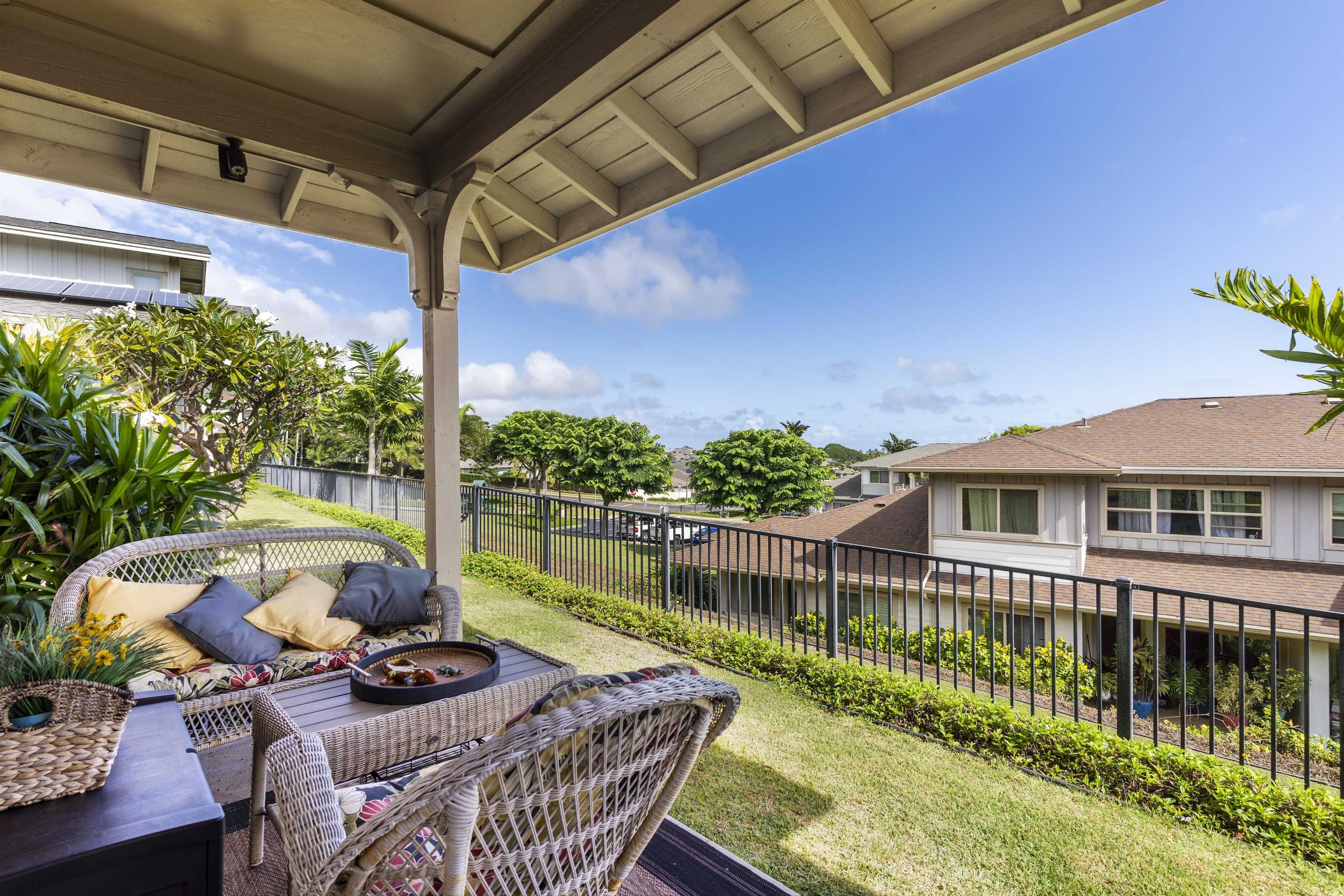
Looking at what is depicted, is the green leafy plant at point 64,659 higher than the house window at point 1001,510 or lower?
higher

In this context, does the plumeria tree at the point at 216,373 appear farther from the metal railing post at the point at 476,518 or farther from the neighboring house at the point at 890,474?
the neighboring house at the point at 890,474

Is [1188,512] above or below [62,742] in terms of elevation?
below

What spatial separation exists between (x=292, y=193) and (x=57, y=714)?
9.15 feet

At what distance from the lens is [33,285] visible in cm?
1330

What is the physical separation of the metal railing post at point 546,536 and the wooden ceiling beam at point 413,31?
3.97m

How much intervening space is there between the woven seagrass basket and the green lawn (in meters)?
1.63

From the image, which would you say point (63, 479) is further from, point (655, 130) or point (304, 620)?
point (655, 130)

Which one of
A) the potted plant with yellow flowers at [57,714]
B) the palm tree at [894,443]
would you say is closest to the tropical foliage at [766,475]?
the potted plant with yellow flowers at [57,714]

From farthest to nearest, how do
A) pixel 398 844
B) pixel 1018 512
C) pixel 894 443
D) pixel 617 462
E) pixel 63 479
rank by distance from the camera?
pixel 894 443
pixel 617 462
pixel 1018 512
pixel 63 479
pixel 398 844

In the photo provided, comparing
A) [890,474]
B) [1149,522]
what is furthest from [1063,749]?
[890,474]

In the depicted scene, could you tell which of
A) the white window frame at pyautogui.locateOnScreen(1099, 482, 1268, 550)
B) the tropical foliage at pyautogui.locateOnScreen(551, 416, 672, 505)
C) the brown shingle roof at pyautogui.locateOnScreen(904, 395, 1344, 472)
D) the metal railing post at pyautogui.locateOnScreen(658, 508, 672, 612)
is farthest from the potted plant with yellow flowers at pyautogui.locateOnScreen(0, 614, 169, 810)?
the tropical foliage at pyautogui.locateOnScreen(551, 416, 672, 505)

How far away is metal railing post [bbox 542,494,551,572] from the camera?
5.79 metres

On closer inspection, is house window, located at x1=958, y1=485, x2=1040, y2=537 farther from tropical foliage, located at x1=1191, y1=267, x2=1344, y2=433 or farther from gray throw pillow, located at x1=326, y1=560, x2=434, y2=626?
gray throw pillow, located at x1=326, y1=560, x2=434, y2=626

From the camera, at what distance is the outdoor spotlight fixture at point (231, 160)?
103 inches
